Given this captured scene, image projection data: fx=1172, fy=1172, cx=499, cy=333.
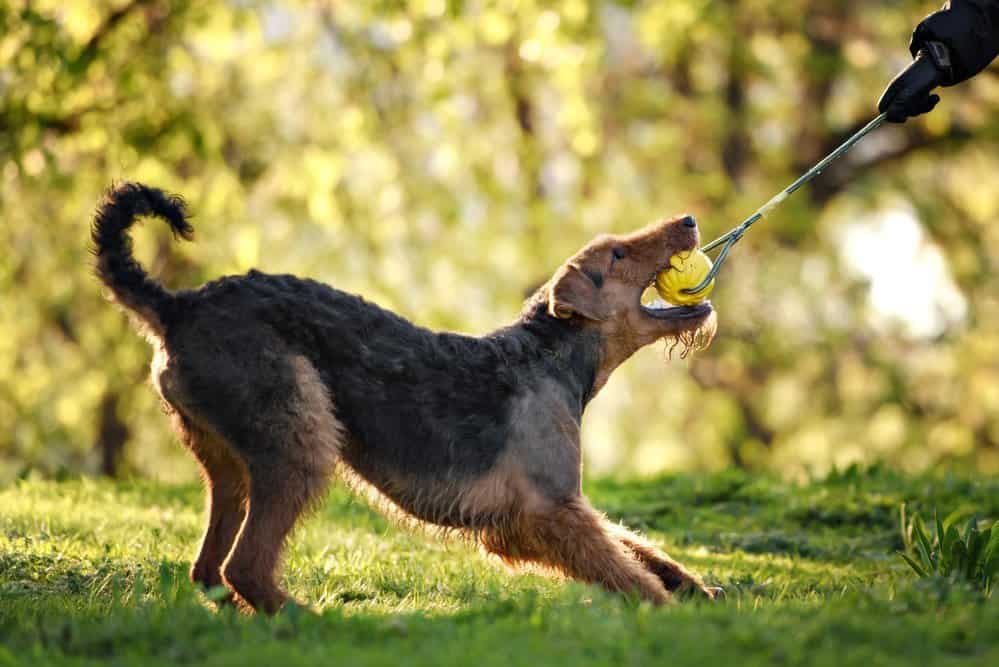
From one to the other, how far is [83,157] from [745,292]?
9.19 meters

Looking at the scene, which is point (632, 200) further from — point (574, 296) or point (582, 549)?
point (582, 549)

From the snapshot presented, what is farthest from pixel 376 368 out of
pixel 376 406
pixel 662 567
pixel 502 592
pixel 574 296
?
pixel 662 567

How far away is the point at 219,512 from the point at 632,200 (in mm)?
11687

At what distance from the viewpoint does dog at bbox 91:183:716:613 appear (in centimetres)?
498

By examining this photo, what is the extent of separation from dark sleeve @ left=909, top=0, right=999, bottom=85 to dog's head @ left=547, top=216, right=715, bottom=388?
179 centimetres

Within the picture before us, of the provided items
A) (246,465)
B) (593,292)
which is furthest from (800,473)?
(246,465)

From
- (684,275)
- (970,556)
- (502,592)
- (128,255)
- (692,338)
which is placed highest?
(684,275)

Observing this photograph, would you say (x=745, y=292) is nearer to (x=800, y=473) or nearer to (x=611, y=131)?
(x=611, y=131)

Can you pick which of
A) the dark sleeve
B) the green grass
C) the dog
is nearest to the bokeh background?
the green grass

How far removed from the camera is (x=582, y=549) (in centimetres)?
527

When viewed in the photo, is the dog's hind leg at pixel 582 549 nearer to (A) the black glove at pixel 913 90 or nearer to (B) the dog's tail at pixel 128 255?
(B) the dog's tail at pixel 128 255

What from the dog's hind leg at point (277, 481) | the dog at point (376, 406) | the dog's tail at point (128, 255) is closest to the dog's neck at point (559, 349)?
the dog at point (376, 406)

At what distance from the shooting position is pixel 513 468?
5.42 metres

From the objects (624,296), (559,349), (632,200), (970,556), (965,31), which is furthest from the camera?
(632,200)
